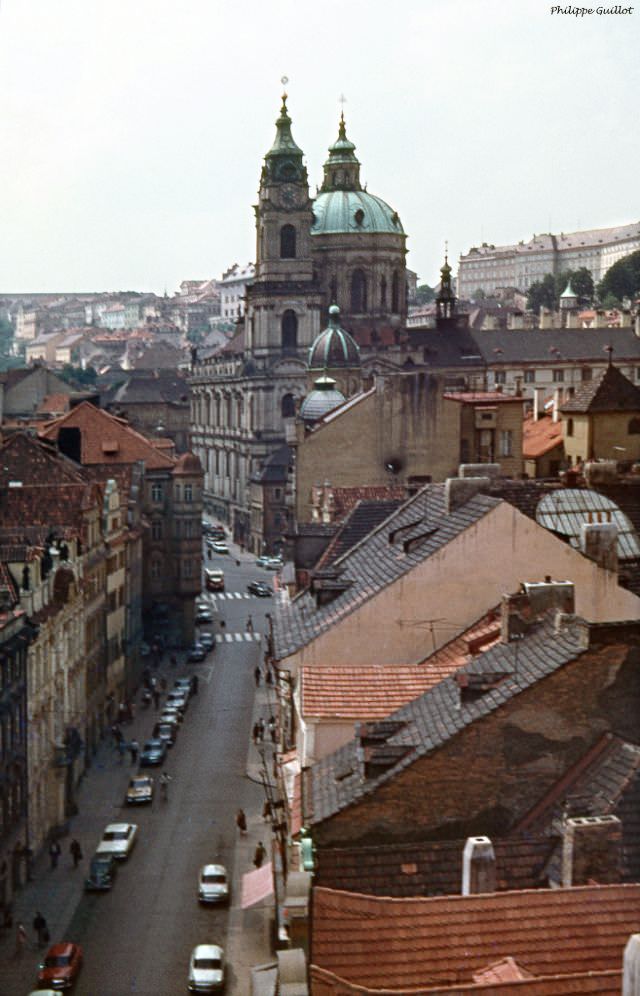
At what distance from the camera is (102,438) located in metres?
Result: 85.6

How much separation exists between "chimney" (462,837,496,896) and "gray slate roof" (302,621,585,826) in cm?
338

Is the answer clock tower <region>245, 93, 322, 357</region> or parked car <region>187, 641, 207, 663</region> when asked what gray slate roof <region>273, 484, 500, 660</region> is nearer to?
parked car <region>187, 641, 207, 663</region>

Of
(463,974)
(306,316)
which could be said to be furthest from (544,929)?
(306,316)

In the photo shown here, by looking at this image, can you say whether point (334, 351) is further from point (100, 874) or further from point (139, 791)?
point (100, 874)

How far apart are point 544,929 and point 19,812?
33.6 m

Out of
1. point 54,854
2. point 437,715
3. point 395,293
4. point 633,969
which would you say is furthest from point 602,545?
point 395,293

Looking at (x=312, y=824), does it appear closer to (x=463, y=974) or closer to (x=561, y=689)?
(x=561, y=689)

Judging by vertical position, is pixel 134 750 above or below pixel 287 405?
below

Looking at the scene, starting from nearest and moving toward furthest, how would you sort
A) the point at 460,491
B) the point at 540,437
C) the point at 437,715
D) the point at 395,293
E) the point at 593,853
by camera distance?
the point at 593,853 < the point at 437,715 < the point at 460,491 < the point at 540,437 < the point at 395,293

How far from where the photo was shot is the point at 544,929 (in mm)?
17375

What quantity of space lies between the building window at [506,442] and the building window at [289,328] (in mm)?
91704

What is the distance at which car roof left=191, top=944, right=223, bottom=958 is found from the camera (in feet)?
136

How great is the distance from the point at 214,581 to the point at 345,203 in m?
54.7

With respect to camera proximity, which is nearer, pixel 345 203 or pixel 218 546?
pixel 218 546
